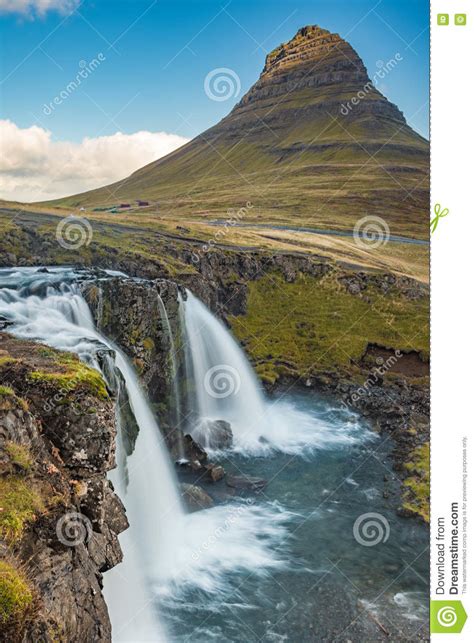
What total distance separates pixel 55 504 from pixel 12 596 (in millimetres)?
2915

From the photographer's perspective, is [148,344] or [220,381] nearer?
[148,344]

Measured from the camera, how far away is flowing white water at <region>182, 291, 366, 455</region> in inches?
1225

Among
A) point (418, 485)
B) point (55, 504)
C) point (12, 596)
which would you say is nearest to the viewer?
point (12, 596)

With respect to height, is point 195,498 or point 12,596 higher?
point 12,596

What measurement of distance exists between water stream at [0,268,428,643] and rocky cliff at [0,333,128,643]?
16.9 feet

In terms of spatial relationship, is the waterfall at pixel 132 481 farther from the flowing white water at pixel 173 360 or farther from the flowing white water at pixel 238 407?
the flowing white water at pixel 238 407

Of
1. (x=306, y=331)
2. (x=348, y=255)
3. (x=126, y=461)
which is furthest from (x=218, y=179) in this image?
(x=126, y=461)

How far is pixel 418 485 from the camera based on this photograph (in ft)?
83.3

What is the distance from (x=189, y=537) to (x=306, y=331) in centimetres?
3016

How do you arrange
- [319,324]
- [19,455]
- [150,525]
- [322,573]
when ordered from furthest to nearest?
[319,324] → [150,525] → [322,573] → [19,455]

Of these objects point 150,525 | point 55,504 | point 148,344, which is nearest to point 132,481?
point 150,525

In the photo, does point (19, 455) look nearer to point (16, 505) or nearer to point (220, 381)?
point (16, 505)

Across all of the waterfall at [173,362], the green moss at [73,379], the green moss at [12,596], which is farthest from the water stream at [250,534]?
the green moss at [12,596]

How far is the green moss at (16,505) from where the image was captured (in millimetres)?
9086
